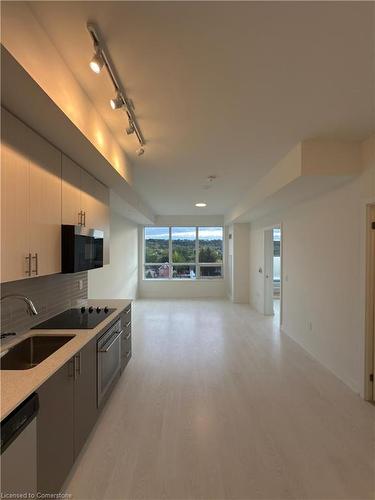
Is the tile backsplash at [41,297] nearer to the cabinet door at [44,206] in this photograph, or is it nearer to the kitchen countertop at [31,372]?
the kitchen countertop at [31,372]

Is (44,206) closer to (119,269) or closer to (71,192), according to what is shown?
(71,192)

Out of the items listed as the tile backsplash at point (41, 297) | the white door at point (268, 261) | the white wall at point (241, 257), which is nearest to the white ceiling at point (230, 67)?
the tile backsplash at point (41, 297)

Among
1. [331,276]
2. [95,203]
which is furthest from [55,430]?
[331,276]

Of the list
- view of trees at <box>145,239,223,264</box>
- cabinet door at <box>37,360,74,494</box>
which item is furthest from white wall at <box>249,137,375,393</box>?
view of trees at <box>145,239,223,264</box>

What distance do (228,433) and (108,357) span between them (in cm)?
127

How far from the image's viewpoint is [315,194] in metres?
3.80

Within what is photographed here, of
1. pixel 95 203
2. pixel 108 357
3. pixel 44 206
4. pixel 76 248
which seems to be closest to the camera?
pixel 44 206

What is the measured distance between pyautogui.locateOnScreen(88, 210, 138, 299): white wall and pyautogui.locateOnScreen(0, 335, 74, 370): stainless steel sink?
8.67 ft

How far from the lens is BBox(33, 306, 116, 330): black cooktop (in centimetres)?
237

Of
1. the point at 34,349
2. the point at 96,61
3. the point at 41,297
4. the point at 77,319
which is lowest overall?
the point at 34,349

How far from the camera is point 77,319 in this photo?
264 centimetres

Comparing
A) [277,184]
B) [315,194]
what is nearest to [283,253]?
[315,194]

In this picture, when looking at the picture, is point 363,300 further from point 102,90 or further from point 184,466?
point 102,90

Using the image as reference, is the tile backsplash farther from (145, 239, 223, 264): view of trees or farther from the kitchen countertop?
(145, 239, 223, 264): view of trees
